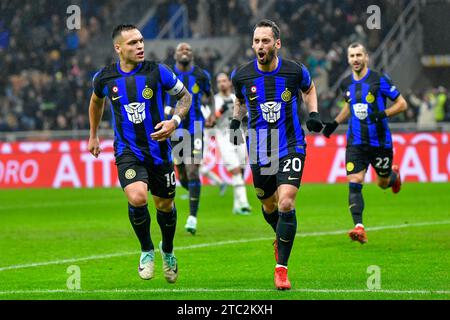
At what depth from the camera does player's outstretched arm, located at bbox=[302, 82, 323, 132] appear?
9234mm

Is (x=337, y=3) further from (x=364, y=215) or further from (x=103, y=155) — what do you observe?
(x=364, y=215)

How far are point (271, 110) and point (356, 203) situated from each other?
3596mm

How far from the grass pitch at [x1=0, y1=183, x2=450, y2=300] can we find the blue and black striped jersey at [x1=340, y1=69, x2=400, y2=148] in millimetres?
1276

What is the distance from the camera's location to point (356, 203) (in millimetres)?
12750

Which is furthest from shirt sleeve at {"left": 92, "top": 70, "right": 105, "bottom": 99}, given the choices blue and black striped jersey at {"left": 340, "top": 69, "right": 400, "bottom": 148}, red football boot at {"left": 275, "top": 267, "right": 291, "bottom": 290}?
blue and black striped jersey at {"left": 340, "top": 69, "right": 400, "bottom": 148}

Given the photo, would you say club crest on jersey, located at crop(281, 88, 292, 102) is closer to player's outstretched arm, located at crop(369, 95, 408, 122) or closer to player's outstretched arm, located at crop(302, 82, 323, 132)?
player's outstretched arm, located at crop(302, 82, 323, 132)

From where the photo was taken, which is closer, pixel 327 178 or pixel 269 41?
pixel 269 41

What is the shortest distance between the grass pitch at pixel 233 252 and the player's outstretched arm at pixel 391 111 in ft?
5.08

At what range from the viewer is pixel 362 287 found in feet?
29.1

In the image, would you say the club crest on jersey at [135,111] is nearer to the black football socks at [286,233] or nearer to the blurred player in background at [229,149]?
the black football socks at [286,233]

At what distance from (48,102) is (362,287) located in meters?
21.0

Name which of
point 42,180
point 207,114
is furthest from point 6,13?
point 207,114

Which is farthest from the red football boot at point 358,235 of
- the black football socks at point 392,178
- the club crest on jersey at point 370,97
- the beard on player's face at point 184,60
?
the beard on player's face at point 184,60

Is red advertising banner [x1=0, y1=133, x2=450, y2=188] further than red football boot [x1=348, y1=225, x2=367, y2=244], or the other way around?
red advertising banner [x1=0, y1=133, x2=450, y2=188]
